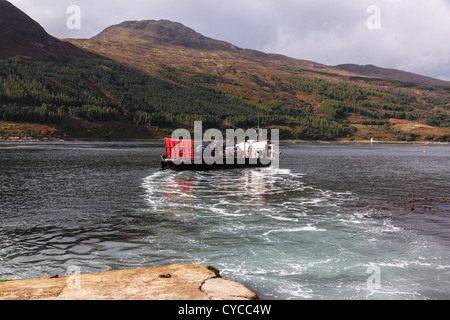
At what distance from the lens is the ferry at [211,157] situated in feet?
231

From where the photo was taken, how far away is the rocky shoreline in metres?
11.4

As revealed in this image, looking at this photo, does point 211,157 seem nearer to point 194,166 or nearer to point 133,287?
point 194,166

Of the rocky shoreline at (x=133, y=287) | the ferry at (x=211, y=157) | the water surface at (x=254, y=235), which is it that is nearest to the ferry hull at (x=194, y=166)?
the ferry at (x=211, y=157)

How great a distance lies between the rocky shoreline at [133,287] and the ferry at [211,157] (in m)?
55.6

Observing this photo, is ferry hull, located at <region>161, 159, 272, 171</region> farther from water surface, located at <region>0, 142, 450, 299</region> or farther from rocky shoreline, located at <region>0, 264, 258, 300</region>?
rocky shoreline, located at <region>0, 264, 258, 300</region>

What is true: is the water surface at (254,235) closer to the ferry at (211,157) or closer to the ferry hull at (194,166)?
the ferry hull at (194,166)

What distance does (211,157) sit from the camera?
3014 inches

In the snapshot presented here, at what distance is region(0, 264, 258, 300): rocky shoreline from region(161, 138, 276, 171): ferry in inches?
2188

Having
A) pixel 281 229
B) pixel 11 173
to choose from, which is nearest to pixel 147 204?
pixel 281 229

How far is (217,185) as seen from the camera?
49375 mm
